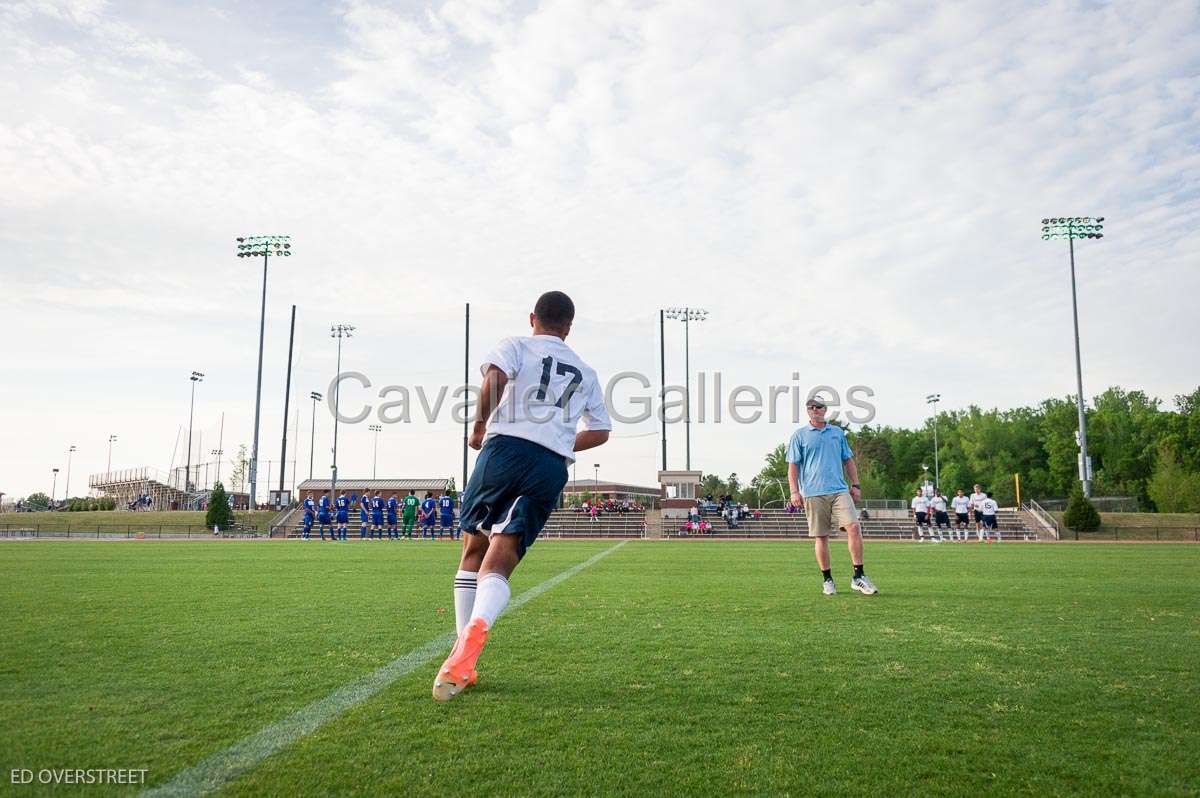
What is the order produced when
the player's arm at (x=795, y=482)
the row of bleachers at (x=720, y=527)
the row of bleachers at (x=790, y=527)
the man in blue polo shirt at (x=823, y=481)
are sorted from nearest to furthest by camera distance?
the man in blue polo shirt at (x=823, y=481)
the player's arm at (x=795, y=482)
the row of bleachers at (x=790, y=527)
the row of bleachers at (x=720, y=527)

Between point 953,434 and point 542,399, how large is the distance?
103m

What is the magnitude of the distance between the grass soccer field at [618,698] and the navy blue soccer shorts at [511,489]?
0.71 m

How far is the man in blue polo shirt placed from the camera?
7867 mm

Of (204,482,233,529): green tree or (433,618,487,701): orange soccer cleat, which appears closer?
(433,618,487,701): orange soccer cleat

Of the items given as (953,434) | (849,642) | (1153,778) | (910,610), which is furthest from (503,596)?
(953,434)

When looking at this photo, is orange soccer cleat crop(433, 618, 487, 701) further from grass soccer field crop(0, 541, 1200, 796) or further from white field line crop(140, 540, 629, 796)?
white field line crop(140, 540, 629, 796)

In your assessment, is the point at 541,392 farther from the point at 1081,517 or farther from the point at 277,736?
the point at 1081,517

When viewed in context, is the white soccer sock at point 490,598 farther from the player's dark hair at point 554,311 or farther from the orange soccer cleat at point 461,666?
the player's dark hair at point 554,311

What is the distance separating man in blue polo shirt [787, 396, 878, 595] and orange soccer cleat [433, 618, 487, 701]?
509 cm

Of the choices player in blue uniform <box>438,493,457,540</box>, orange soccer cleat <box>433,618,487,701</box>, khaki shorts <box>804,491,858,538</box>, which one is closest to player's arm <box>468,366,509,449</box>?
orange soccer cleat <box>433,618,487,701</box>

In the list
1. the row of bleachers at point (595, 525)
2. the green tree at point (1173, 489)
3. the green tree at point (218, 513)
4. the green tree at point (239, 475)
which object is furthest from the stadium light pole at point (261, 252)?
the green tree at point (1173, 489)

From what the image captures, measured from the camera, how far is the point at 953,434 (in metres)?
97.2

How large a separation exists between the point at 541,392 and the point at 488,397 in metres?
0.29

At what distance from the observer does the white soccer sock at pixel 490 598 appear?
3516 millimetres
